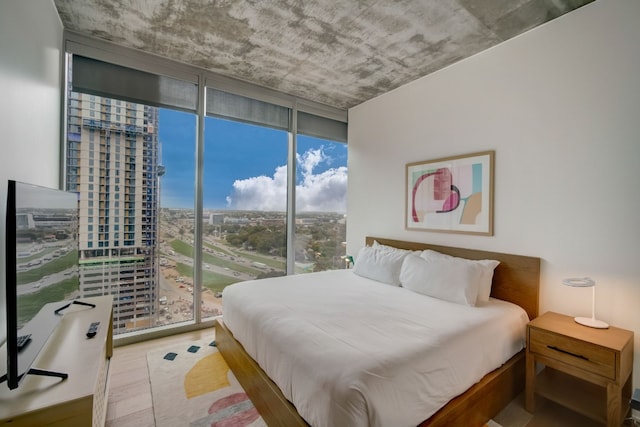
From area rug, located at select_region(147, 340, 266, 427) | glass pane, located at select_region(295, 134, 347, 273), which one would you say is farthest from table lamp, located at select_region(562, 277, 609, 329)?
glass pane, located at select_region(295, 134, 347, 273)

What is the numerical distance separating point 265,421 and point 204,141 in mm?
2844

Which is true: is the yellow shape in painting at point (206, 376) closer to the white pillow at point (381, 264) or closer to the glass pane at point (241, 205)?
the glass pane at point (241, 205)

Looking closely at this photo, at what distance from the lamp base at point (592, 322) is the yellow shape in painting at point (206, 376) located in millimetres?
2660

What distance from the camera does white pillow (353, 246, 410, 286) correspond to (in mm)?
2947

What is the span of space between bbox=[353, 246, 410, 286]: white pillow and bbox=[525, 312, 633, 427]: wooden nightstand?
1.20 meters

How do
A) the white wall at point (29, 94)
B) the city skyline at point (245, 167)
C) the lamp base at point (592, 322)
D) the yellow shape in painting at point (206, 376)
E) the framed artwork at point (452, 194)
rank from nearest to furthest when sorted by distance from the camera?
the white wall at point (29, 94) < the lamp base at point (592, 322) < the yellow shape in painting at point (206, 376) < the framed artwork at point (452, 194) < the city skyline at point (245, 167)

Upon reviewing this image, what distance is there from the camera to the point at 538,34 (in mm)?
2379

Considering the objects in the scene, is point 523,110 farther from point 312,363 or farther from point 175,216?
point 175,216

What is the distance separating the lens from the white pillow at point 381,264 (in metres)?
2.95

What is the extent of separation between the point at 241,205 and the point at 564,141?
10.8 ft

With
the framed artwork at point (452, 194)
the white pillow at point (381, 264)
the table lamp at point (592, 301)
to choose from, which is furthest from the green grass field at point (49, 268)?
the framed artwork at point (452, 194)

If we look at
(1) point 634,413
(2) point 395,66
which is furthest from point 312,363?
(2) point 395,66

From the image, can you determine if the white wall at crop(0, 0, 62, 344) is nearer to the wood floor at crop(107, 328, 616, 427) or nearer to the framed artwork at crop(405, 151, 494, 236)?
the wood floor at crop(107, 328, 616, 427)

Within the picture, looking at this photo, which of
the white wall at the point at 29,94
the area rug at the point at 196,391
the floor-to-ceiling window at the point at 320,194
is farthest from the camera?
the floor-to-ceiling window at the point at 320,194
